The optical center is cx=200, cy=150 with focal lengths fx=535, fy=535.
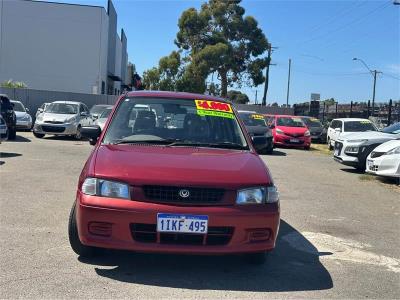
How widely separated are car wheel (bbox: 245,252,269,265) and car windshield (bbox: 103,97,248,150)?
3.96 feet

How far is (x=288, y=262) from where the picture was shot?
5.59 m

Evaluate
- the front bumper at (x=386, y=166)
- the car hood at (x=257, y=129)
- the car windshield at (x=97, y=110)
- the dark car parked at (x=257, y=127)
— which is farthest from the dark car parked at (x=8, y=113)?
the front bumper at (x=386, y=166)

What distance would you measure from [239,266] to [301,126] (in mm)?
18796

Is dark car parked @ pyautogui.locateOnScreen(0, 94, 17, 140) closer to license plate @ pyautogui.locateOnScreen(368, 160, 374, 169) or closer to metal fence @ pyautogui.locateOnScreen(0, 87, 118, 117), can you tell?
license plate @ pyautogui.locateOnScreen(368, 160, 374, 169)

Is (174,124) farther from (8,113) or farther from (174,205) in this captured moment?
(8,113)

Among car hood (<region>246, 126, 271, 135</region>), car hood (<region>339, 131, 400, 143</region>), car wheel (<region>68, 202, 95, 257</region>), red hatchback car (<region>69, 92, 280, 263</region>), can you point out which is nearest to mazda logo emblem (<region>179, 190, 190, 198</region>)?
red hatchback car (<region>69, 92, 280, 263</region>)

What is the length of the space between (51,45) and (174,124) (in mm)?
37266

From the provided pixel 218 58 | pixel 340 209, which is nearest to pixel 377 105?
pixel 218 58

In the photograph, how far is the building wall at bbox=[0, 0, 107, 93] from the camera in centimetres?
4025

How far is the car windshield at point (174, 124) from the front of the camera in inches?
229

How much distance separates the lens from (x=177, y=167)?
488 centimetres

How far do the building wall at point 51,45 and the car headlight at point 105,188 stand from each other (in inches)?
1484

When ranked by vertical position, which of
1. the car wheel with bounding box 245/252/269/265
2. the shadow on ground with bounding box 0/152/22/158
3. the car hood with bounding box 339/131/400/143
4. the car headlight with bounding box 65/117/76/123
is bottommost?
the shadow on ground with bounding box 0/152/22/158

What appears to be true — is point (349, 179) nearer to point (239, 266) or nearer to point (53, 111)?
point (239, 266)
